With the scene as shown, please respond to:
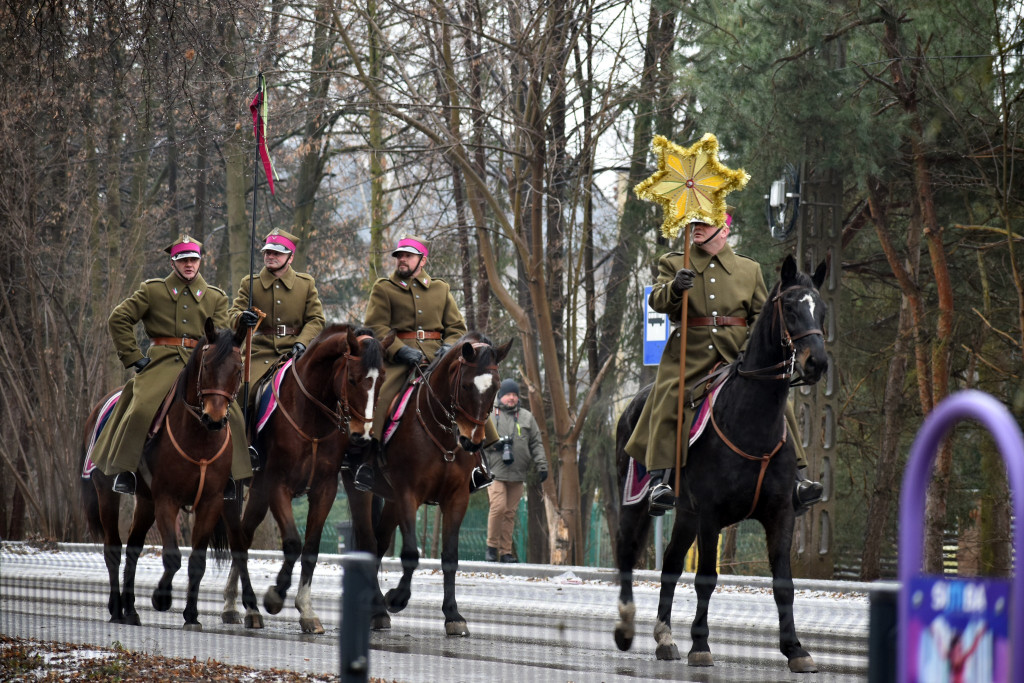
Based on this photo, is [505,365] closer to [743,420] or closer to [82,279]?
[82,279]

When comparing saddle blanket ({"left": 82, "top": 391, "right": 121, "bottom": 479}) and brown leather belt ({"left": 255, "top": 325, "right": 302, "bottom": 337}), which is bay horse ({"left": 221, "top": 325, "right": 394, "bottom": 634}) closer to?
brown leather belt ({"left": 255, "top": 325, "right": 302, "bottom": 337})

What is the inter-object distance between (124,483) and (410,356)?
8.01ft

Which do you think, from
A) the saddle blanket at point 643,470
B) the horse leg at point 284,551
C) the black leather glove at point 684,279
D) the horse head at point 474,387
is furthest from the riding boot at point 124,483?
the black leather glove at point 684,279

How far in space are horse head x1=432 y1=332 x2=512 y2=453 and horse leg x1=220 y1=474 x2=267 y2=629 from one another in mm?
1829

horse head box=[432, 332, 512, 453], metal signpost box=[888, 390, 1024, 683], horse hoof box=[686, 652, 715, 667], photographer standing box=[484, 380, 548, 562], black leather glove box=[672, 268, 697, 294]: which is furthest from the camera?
photographer standing box=[484, 380, 548, 562]

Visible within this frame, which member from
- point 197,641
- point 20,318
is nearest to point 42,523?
point 20,318

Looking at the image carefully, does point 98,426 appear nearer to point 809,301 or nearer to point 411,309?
point 411,309

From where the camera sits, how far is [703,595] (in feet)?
27.0

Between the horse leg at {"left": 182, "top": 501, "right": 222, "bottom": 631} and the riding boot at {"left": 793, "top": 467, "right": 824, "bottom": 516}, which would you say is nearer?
the riding boot at {"left": 793, "top": 467, "right": 824, "bottom": 516}

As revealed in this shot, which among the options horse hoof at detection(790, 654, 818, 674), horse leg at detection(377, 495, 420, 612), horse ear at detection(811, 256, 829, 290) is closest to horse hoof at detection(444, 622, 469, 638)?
horse leg at detection(377, 495, 420, 612)

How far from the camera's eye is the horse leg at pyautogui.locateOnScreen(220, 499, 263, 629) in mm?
10797

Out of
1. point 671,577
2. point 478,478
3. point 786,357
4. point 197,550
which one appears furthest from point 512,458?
point 786,357

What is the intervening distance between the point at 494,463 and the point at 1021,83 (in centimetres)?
753

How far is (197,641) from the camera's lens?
29.8 ft
